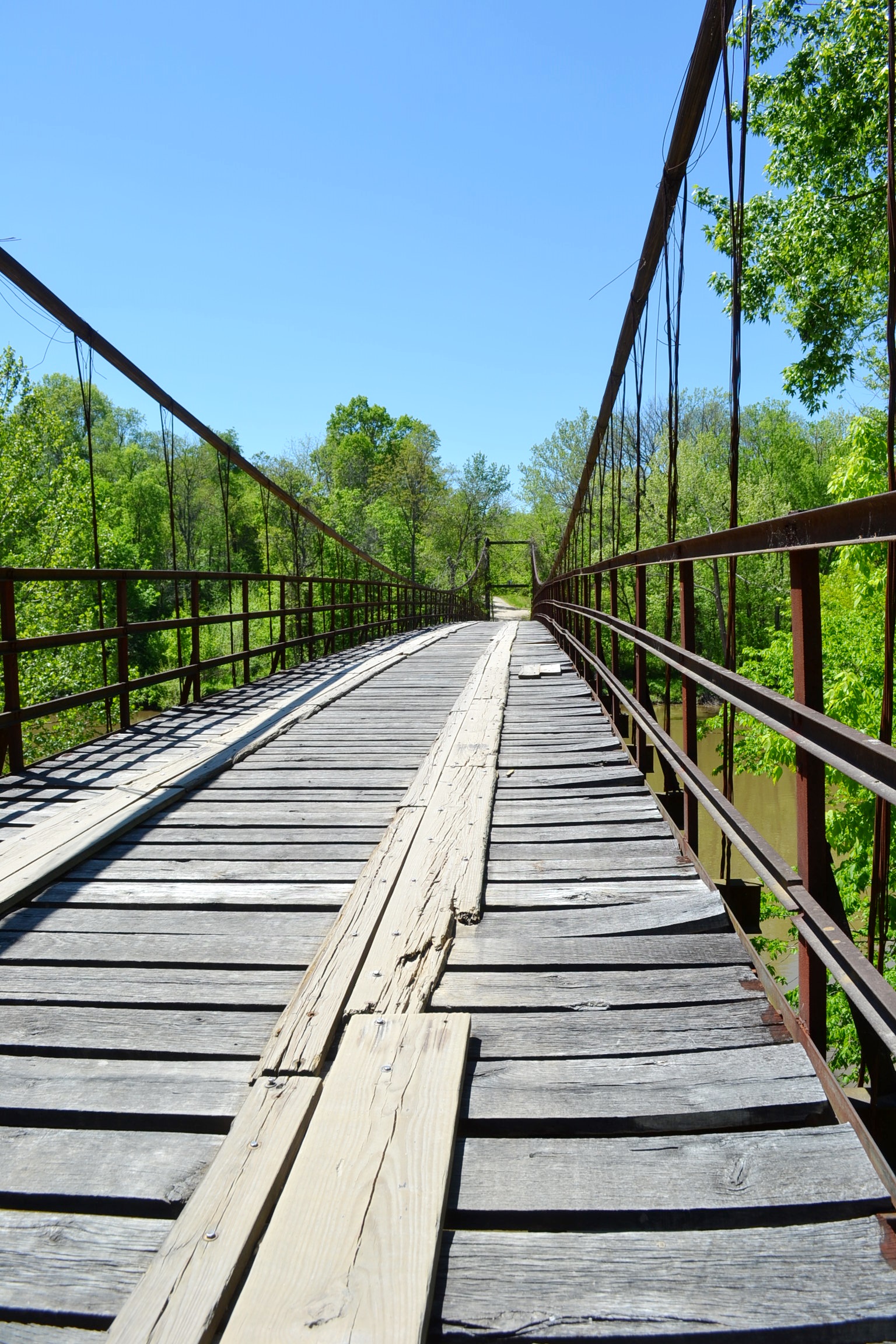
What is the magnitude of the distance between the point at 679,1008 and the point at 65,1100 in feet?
3.67

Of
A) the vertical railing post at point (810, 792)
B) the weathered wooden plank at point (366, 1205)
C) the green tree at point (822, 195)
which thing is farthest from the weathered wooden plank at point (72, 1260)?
the green tree at point (822, 195)

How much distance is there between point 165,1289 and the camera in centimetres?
117

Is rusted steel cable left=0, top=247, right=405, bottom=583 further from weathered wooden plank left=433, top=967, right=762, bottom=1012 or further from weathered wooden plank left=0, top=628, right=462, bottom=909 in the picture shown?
weathered wooden plank left=433, top=967, right=762, bottom=1012

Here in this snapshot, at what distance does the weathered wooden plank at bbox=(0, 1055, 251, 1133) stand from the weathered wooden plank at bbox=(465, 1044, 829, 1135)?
41 centimetres

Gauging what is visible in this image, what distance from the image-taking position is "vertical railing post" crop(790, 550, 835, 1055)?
168 cm

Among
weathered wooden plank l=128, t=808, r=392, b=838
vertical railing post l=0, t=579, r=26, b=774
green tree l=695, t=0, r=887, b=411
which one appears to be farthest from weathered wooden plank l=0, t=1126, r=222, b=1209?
green tree l=695, t=0, r=887, b=411

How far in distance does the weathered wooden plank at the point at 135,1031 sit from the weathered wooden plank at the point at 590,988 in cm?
39

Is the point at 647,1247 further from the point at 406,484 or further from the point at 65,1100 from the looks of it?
the point at 406,484

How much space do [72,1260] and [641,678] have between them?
10.9 feet

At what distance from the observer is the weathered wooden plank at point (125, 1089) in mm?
1574

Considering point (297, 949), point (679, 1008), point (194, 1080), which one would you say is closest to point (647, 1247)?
point (679, 1008)

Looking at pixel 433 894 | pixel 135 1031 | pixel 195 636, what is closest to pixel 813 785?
pixel 433 894

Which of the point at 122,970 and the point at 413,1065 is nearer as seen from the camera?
the point at 413,1065

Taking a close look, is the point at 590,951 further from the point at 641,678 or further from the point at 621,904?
the point at 641,678
